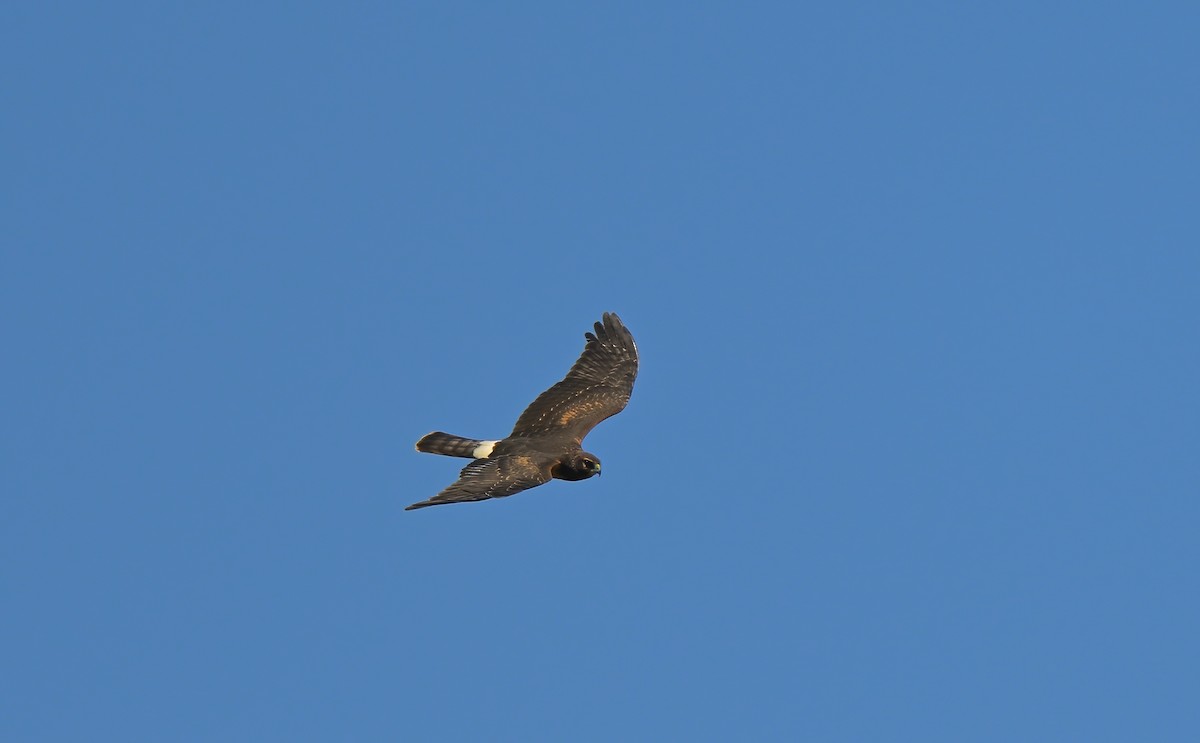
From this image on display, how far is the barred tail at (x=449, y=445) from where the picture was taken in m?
28.6

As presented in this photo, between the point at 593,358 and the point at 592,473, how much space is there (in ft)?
9.79

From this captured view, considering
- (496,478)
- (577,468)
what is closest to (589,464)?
(577,468)

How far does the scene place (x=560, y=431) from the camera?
28828 millimetres

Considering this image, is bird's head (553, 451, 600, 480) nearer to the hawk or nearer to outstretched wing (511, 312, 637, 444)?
the hawk

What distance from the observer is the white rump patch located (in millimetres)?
28109

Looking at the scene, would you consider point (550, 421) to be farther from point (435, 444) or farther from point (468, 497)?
point (468, 497)

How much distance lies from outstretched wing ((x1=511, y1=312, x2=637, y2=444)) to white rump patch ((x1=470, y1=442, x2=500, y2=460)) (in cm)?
60

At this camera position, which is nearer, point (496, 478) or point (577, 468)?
point (496, 478)

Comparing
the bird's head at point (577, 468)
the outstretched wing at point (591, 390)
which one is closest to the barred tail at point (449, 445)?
the outstretched wing at point (591, 390)

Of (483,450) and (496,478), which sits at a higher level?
(483,450)

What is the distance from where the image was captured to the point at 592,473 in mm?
27594

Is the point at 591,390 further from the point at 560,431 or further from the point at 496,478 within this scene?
the point at 496,478

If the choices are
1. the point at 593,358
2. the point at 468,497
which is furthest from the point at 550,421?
the point at 468,497

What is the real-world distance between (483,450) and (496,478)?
2.08 m
